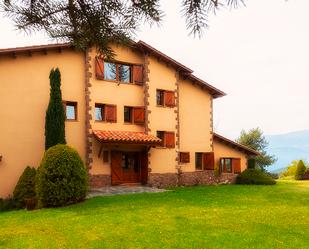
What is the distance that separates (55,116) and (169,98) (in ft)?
30.3

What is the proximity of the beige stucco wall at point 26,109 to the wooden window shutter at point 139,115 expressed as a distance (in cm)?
400

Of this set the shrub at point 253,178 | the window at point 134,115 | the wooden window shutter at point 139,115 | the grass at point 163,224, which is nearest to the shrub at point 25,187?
the grass at point 163,224

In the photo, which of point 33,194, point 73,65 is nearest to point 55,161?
point 33,194

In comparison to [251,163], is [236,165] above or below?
below

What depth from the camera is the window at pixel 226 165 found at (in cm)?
3156

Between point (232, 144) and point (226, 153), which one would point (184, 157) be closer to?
point (226, 153)

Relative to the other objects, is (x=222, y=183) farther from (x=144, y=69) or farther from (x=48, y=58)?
(x=48, y=58)

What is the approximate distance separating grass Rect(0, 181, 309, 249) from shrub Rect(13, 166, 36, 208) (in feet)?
10.8

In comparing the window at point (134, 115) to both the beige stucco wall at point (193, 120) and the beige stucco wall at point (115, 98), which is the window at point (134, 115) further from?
the beige stucco wall at point (193, 120)

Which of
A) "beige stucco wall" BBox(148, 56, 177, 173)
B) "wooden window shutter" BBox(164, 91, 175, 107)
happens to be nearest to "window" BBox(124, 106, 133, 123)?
"beige stucco wall" BBox(148, 56, 177, 173)

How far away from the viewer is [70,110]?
24.3 metres

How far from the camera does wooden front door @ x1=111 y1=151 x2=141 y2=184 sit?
2552cm

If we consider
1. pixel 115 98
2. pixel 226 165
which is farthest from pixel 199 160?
pixel 115 98

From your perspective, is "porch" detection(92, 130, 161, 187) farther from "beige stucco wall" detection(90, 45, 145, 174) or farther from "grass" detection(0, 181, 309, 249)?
"grass" detection(0, 181, 309, 249)
